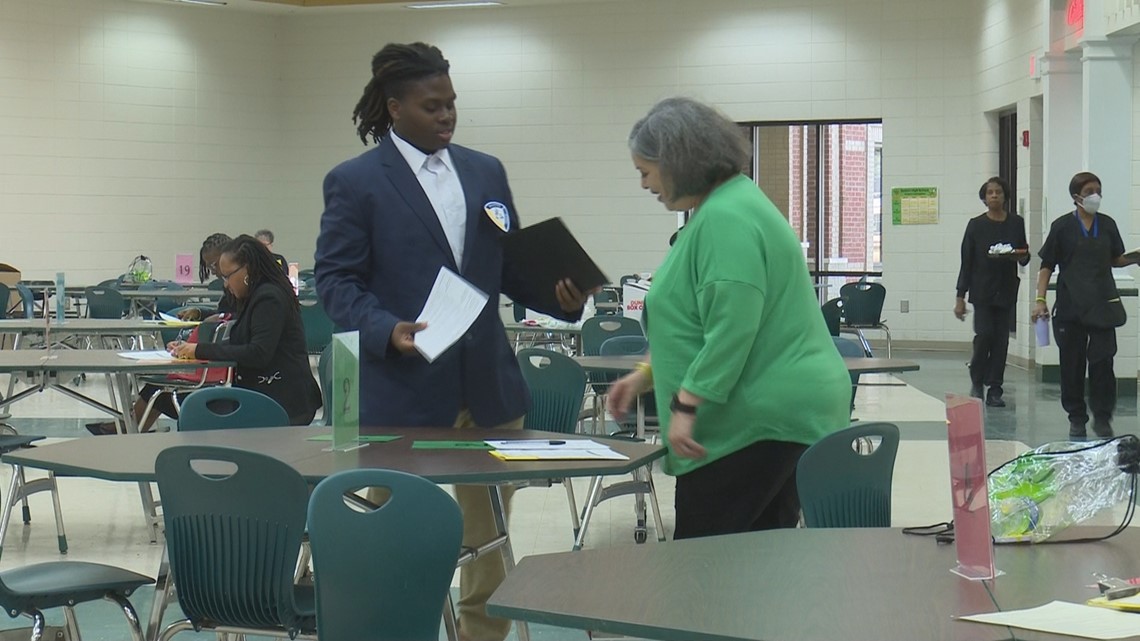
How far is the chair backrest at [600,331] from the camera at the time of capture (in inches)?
306

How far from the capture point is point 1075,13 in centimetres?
1130

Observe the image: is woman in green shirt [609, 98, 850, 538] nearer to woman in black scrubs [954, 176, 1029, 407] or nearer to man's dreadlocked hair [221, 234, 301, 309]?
man's dreadlocked hair [221, 234, 301, 309]

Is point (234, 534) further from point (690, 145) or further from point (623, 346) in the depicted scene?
point (623, 346)

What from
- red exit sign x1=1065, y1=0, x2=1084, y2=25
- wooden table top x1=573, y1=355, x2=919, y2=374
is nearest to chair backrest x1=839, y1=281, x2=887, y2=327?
red exit sign x1=1065, y1=0, x2=1084, y2=25

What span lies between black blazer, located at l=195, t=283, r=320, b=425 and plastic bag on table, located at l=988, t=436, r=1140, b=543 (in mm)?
4300

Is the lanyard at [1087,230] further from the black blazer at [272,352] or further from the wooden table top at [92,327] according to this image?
the wooden table top at [92,327]

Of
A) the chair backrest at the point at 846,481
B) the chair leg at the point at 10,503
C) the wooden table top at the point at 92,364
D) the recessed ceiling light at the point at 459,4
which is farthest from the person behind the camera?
the recessed ceiling light at the point at 459,4

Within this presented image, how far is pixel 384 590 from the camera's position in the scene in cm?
266

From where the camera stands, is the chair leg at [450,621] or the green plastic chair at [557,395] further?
the green plastic chair at [557,395]

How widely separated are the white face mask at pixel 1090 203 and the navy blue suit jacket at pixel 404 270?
5699 millimetres

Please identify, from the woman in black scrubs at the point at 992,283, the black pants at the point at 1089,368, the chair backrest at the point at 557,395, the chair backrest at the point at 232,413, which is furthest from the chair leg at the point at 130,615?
the woman in black scrubs at the point at 992,283

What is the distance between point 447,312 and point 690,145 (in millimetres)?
700

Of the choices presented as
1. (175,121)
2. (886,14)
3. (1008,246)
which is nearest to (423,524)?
(1008,246)

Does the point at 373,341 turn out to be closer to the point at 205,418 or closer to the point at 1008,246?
the point at 205,418
